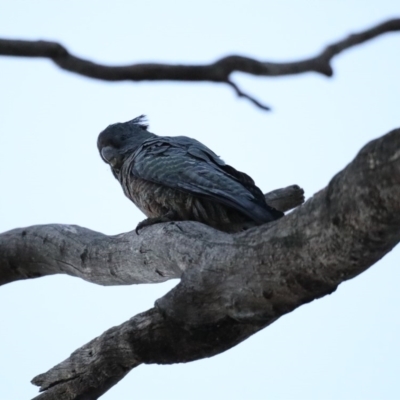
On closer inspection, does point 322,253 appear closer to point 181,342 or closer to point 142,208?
point 181,342

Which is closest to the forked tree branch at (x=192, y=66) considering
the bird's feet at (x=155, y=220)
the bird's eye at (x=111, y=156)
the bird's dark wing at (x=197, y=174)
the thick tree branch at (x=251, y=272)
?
the thick tree branch at (x=251, y=272)

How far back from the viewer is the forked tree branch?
240 centimetres

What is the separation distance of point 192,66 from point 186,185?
2.71m

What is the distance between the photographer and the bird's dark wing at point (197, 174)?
15.5 feet

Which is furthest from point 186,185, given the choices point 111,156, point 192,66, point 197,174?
point 192,66

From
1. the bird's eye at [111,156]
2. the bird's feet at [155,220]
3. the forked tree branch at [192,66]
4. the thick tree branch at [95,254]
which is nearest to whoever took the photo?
the forked tree branch at [192,66]

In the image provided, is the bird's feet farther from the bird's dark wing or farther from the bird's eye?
the bird's eye

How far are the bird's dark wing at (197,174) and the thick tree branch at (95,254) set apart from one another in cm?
39

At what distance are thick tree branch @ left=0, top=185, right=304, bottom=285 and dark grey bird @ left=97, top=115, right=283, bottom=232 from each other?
0.88 ft

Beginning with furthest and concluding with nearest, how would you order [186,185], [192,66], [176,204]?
[176,204] < [186,185] < [192,66]

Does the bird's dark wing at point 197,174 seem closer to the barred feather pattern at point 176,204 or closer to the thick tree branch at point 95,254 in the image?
the barred feather pattern at point 176,204

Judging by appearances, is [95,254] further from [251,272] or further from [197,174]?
[251,272]

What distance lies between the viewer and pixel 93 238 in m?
5.14

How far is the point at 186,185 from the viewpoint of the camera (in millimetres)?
5145
